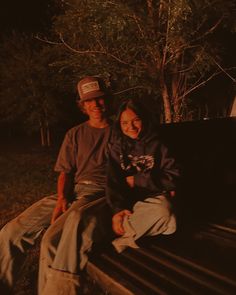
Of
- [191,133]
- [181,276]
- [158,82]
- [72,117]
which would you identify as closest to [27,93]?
[72,117]

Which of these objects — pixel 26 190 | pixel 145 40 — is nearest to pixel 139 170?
pixel 26 190

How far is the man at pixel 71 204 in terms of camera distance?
2.67 m

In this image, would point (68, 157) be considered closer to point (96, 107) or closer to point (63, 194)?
point (63, 194)

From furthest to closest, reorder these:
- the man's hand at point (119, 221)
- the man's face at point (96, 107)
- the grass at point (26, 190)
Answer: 1. the grass at point (26, 190)
2. the man's face at point (96, 107)
3. the man's hand at point (119, 221)

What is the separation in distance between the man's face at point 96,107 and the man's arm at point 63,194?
0.56 metres

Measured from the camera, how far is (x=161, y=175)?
9.43ft

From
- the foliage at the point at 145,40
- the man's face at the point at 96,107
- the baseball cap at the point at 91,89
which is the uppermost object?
the foliage at the point at 145,40

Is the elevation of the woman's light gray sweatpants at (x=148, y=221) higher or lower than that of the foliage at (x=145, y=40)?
lower

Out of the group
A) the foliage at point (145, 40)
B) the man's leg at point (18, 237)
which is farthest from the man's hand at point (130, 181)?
the foliage at point (145, 40)

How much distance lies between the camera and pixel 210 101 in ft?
44.0

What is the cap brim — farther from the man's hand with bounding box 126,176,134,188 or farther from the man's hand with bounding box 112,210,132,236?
the man's hand with bounding box 112,210,132,236

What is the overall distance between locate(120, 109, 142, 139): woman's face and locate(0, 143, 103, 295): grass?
141cm

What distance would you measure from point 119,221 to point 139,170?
42 centimetres

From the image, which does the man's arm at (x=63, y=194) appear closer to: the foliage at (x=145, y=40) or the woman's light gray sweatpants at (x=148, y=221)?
the woman's light gray sweatpants at (x=148, y=221)
